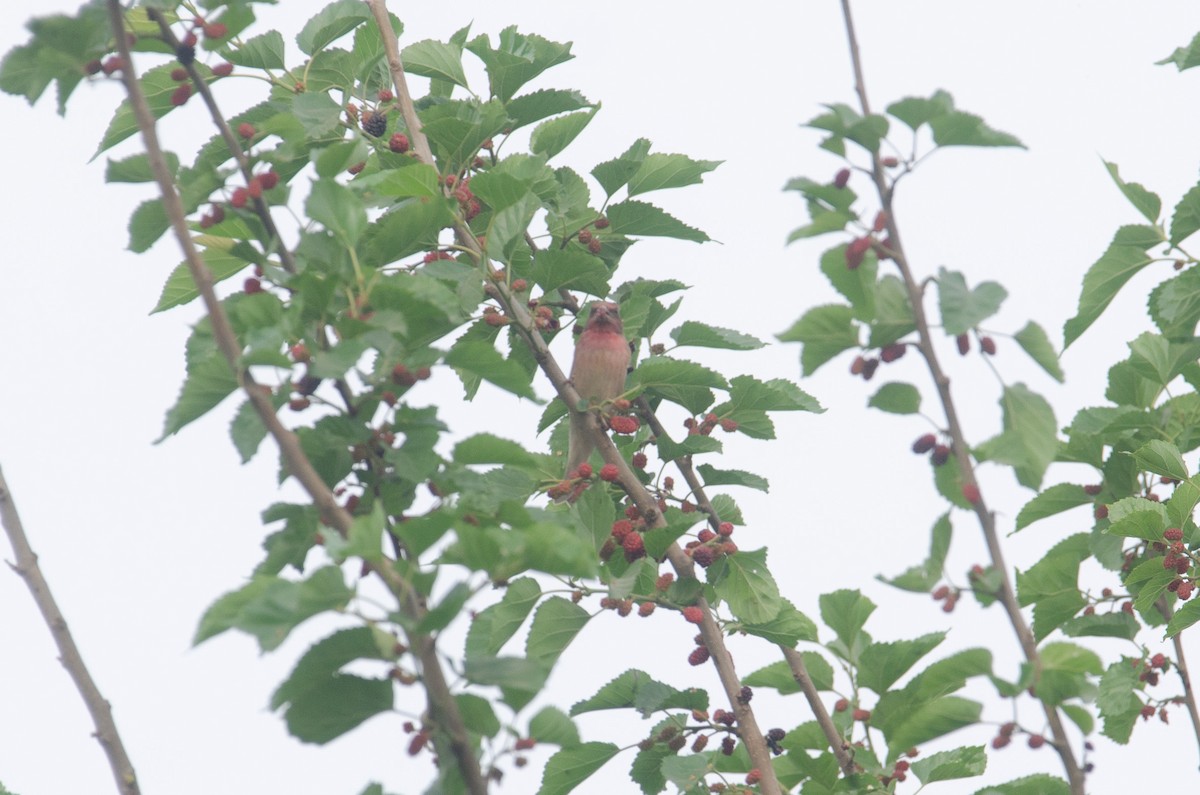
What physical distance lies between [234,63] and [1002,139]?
3.05 m

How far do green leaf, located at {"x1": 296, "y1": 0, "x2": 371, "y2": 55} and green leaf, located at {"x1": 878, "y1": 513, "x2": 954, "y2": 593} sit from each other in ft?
10.1

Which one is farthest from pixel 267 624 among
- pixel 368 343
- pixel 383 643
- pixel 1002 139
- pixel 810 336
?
pixel 1002 139

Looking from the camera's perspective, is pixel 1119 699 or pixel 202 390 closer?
pixel 202 390

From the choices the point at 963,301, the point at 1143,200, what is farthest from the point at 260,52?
the point at 1143,200

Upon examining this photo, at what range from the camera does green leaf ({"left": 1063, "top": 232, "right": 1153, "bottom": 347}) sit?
5.17m

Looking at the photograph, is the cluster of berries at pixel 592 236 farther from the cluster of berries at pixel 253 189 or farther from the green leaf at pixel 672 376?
the cluster of berries at pixel 253 189

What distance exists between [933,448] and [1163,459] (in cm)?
230

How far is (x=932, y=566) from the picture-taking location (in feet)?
9.57

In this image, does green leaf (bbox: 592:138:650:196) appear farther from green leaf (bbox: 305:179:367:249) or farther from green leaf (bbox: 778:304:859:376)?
green leaf (bbox: 778:304:859:376)

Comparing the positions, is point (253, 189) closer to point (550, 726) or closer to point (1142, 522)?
point (550, 726)

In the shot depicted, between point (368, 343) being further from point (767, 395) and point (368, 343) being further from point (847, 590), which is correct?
point (847, 590)

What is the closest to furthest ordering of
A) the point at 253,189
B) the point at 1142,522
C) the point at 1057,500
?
1. the point at 253,189
2. the point at 1142,522
3. the point at 1057,500

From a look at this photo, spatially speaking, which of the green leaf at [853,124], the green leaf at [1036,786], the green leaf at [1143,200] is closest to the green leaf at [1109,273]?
the green leaf at [1143,200]

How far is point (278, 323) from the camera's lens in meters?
3.23
